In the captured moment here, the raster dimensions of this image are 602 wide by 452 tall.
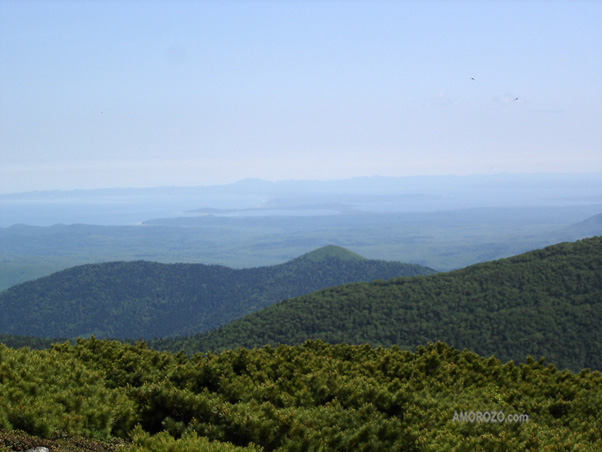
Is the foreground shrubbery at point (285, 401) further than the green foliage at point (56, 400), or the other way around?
the foreground shrubbery at point (285, 401)

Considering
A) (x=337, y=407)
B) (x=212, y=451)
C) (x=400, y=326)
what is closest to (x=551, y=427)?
(x=337, y=407)

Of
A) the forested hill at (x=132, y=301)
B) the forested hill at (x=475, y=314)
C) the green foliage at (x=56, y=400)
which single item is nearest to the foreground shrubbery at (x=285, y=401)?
the green foliage at (x=56, y=400)

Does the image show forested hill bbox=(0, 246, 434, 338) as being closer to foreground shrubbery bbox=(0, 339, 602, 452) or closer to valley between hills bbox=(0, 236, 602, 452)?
valley between hills bbox=(0, 236, 602, 452)

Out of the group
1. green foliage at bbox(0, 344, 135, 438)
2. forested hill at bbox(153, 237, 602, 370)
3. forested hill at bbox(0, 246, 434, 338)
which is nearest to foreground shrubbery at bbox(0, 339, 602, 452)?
green foliage at bbox(0, 344, 135, 438)

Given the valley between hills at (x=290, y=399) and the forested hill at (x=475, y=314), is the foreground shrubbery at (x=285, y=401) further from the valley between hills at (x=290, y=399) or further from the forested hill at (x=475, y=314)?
the forested hill at (x=475, y=314)

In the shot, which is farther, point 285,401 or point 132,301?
point 132,301

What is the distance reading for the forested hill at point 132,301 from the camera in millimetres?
174750

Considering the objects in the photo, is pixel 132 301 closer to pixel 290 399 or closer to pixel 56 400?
pixel 290 399

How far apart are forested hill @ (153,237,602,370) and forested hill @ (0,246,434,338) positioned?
279 ft

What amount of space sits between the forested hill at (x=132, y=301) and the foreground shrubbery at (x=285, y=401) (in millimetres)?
153146

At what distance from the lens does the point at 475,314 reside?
83188mm

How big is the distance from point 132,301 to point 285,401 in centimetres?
18528

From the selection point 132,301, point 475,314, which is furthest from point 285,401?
point 132,301

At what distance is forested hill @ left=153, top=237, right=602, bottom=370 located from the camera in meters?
72.6
